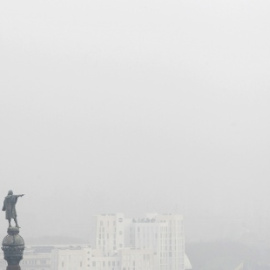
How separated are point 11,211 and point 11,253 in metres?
1.11

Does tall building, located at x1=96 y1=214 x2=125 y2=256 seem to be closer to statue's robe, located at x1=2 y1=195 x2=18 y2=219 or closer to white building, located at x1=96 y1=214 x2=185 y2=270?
white building, located at x1=96 y1=214 x2=185 y2=270

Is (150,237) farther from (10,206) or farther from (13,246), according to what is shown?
(13,246)

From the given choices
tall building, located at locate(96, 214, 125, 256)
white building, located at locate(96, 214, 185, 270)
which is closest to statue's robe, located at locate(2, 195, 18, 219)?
white building, located at locate(96, 214, 185, 270)

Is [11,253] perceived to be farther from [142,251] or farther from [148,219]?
[148,219]

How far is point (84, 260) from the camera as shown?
118875 millimetres

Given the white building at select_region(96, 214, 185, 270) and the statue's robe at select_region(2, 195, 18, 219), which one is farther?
the white building at select_region(96, 214, 185, 270)

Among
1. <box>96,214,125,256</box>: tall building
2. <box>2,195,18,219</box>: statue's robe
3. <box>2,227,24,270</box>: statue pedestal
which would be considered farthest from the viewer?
<box>96,214,125,256</box>: tall building

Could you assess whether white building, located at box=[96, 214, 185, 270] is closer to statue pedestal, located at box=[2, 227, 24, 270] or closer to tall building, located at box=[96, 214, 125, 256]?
tall building, located at box=[96, 214, 125, 256]

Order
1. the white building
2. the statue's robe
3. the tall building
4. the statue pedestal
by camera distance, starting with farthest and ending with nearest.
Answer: the white building, the tall building, the statue's robe, the statue pedestal

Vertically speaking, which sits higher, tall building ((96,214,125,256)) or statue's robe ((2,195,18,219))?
tall building ((96,214,125,256))

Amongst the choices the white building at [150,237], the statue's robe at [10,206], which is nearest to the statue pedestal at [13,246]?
the statue's robe at [10,206]

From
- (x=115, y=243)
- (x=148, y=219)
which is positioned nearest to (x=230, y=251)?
(x=148, y=219)

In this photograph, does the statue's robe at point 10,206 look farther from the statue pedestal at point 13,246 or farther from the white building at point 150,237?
the white building at point 150,237

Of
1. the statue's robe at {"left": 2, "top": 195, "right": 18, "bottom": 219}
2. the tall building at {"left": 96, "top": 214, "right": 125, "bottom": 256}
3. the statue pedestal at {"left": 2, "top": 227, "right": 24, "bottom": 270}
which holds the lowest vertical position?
the statue pedestal at {"left": 2, "top": 227, "right": 24, "bottom": 270}
